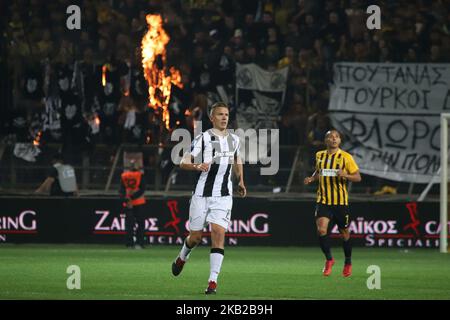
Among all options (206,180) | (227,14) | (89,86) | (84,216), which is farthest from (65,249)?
(206,180)

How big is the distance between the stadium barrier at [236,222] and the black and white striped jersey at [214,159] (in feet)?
32.5

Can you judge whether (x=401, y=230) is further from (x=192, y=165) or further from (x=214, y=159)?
(x=192, y=165)

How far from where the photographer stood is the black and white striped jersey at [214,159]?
12391 millimetres

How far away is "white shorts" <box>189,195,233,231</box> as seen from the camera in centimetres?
1239

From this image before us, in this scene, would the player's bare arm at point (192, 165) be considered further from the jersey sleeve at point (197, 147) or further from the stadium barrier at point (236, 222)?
the stadium barrier at point (236, 222)

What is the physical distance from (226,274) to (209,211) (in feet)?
9.34

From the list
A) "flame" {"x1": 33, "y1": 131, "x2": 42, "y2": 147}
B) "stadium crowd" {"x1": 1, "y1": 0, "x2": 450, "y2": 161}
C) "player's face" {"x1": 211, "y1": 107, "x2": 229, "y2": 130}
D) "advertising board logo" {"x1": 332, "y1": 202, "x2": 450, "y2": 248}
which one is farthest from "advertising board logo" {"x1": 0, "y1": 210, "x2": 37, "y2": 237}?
"player's face" {"x1": 211, "y1": 107, "x2": 229, "y2": 130}

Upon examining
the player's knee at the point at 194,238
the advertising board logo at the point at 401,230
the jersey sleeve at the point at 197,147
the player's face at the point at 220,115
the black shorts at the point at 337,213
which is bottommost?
the advertising board logo at the point at 401,230

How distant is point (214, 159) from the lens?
40.9 ft

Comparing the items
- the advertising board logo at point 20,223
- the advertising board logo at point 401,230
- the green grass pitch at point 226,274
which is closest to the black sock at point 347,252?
the green grass pitch at point 226,274

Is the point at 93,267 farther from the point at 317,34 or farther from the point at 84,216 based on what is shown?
the point at 317,34

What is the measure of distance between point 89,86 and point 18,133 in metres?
1.77

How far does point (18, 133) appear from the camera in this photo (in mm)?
22062

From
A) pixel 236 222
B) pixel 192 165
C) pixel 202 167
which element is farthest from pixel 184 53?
pixel 202 167
